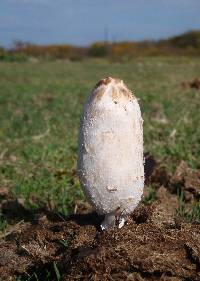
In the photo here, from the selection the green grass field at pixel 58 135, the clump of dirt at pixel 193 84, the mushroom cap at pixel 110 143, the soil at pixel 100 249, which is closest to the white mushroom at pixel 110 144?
the mushroom cap at pixel 110 143

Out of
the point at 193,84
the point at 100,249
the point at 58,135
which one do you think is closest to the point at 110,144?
the point at 100,249

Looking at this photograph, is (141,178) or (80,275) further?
(141,178)

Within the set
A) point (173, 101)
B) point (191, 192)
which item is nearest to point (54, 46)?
point (173, 101)

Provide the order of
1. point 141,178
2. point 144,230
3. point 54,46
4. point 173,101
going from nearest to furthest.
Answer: point 144,230 → point 141,178 → point 173,101 → point 54,46

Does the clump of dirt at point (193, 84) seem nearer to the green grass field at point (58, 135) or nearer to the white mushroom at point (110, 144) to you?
the green grass field at point (58, 135)

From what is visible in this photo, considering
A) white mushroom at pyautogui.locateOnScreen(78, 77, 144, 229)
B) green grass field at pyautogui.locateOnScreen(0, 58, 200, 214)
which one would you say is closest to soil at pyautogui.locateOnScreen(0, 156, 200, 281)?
white mushroom at pyautogui.locateOnScreen(78, 77, 144, 229)

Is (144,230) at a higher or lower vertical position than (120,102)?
lower

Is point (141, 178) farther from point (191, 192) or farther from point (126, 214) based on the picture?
point (191, 192)
